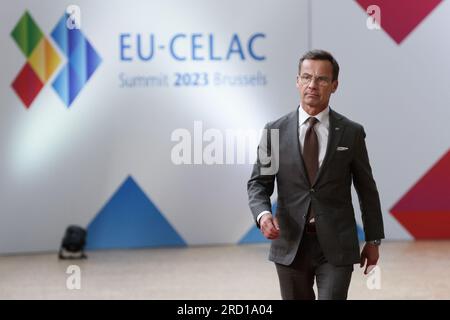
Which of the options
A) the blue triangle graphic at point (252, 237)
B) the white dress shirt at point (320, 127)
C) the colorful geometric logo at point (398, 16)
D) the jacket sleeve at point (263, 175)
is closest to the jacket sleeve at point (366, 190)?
the white dress shirt at point (320, 127)

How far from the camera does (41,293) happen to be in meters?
5.36

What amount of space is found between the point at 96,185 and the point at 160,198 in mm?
574

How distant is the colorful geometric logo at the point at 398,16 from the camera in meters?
6.91

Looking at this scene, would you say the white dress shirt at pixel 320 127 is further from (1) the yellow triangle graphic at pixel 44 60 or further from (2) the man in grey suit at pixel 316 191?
(1) the yellow triangle graphic at pixel 44 60

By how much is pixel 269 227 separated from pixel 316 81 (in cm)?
51

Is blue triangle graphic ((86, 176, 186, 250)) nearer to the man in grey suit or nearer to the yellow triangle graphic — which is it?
the yellow triangle graphic

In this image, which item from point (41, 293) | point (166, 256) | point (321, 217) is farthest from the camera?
point (166, 256)

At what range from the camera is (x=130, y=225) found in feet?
22.8

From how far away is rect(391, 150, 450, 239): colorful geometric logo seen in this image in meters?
7.06

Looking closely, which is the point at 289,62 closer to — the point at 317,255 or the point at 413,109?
the point at 413,109

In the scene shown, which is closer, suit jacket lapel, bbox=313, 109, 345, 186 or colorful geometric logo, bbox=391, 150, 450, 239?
suit jacket lapel, bbox=313, 109, 345, 186

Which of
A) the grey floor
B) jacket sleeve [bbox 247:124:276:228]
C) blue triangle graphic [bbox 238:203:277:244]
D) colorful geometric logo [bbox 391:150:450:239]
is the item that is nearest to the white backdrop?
blue triangle graphic [bbox 238:203:277:244]

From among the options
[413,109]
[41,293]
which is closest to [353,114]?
[413,109]

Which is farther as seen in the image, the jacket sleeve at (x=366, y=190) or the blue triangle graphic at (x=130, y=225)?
the blue triangle graphic at (x=130, y=225)
